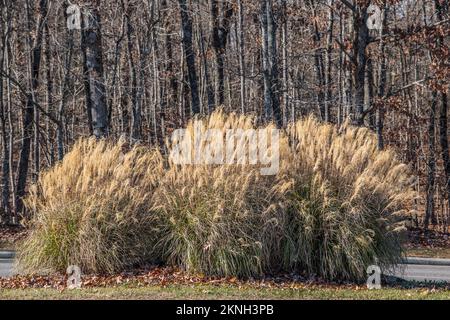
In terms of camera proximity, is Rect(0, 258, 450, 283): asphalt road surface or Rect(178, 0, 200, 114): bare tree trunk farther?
Rect(178, 0, 200, 114): bare tree trunk

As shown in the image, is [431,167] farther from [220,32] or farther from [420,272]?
[420,272]

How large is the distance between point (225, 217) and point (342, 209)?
1762mm

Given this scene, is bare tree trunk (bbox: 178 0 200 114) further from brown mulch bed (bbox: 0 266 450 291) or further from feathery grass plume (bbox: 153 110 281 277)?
brown mulch bed (bbox: 0 266 450 291)

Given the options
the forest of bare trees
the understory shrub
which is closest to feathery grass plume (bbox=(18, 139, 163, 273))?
the understory shrub

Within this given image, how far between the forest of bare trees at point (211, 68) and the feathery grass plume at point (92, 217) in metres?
5.11

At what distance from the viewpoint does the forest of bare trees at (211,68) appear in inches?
739

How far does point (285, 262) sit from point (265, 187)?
3.75 feet

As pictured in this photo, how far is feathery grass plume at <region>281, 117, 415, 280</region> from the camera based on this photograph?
10.9 meters

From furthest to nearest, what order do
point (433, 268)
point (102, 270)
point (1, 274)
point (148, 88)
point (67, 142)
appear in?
1. point (148, 88)
2. point (67, 142)
3. point (433, 268)
4. point (1, 274)
5. point (102, 270)

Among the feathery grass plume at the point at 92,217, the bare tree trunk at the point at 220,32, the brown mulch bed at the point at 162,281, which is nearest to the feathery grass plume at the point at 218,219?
the brown mulch bed at the point at 162,281

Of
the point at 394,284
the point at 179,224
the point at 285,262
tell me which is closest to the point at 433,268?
the point at 394,284

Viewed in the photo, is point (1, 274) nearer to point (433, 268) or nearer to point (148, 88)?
point (433, 268)

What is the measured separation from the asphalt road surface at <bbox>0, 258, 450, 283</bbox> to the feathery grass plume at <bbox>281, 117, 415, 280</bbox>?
10.1 feet

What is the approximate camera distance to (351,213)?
1097 cm
